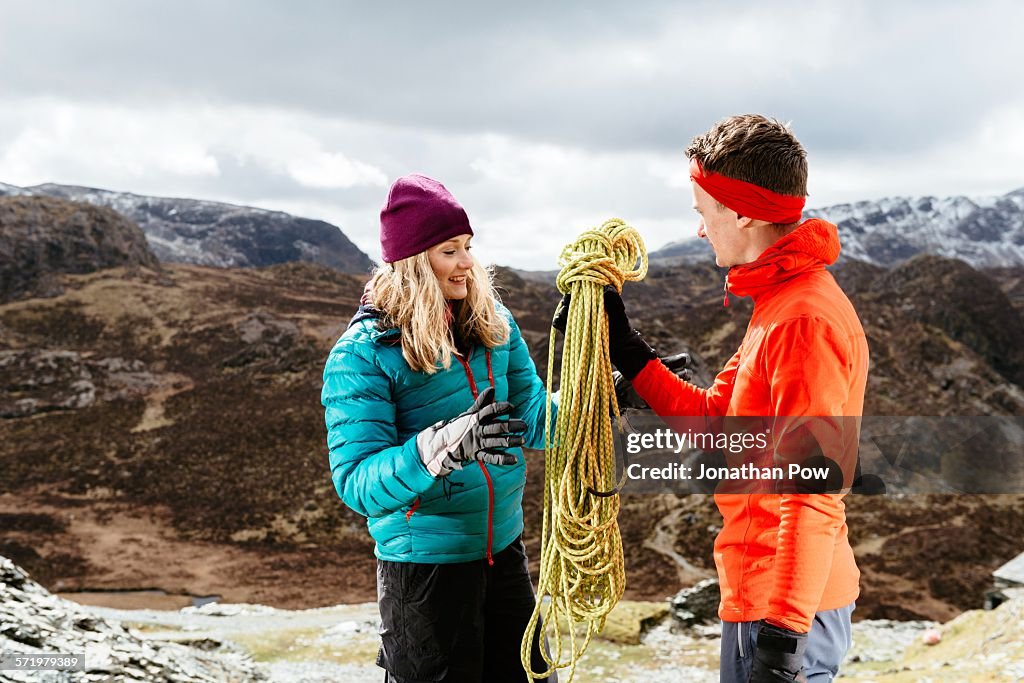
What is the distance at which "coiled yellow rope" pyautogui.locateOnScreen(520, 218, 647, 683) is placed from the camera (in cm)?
248

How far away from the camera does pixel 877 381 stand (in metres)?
28.7

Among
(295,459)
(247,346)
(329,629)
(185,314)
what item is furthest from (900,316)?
(185,314)

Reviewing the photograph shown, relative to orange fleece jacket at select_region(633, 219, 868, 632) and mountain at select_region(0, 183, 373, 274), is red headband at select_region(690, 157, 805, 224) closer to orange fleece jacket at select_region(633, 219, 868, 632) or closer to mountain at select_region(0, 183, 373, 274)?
orange fleece jacket at select_region(633, 219, 868, 632)

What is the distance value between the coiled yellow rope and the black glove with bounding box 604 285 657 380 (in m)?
0.07

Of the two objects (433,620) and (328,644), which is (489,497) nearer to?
(433,620)

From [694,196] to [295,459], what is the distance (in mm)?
24156

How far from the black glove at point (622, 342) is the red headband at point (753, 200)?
48cm

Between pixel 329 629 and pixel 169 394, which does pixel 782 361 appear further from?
pixel 169 394

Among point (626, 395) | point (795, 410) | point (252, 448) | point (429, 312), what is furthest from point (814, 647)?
point (252, 448)

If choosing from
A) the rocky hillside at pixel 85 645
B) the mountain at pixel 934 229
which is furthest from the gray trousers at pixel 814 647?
the mountain at pixel 934 229

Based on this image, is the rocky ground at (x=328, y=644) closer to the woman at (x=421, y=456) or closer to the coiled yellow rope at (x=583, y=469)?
the woman at (x=421, y=456)

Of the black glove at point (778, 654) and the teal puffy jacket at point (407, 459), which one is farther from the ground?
the teal puffy jacket at point (407, 459)

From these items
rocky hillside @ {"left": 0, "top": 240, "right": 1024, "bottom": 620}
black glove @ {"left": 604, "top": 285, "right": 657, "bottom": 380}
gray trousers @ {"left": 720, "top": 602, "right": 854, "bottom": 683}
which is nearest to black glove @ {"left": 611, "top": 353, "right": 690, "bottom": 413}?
black glove @ {"left": 604, "top": 285, "right": 657, "bottom": 380}

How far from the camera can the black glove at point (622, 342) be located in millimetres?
2582
